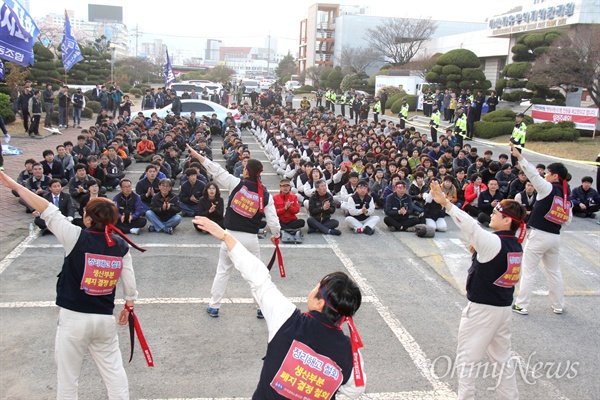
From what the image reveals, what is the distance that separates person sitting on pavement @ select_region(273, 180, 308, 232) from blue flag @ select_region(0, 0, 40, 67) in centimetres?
618

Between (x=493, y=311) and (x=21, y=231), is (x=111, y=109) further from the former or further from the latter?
(x=493, y=311)

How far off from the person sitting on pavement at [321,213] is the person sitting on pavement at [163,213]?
8.37ft

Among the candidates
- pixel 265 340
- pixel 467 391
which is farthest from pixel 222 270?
pixel 467 391

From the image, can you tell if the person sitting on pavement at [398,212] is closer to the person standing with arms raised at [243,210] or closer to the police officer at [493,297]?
the person standing with arms raised at [243,210]

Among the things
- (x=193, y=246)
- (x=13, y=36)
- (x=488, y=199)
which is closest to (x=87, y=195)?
(x=193, y=246)

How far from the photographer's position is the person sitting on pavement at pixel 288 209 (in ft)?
32.3

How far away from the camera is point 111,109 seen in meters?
27.6

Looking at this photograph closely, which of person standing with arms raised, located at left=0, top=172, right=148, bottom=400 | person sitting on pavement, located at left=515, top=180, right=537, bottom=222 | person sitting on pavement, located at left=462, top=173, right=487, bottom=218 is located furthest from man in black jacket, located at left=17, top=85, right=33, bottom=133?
person standing with arms raised, located at left=0, top=172, right=148, bottom=400

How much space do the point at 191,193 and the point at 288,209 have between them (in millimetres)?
2311

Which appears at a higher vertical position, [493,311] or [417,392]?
[493,311]

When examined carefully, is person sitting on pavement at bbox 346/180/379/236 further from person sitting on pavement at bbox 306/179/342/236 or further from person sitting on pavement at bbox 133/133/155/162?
person sitting on pavement at bbox 133/133/155/162

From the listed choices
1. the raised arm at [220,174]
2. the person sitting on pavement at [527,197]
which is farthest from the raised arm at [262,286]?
the person sitting on pavement at [527,197]

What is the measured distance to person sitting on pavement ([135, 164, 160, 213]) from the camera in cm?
1054

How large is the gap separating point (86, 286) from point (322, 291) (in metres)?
2.03
